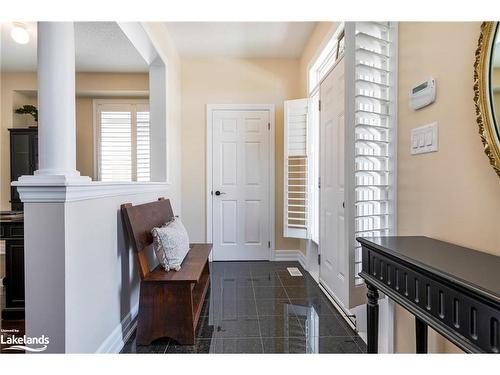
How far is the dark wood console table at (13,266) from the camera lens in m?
2.39

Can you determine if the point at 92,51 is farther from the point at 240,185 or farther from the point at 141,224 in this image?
the point at 141,224

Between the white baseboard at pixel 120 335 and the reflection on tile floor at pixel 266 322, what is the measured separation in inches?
2.2

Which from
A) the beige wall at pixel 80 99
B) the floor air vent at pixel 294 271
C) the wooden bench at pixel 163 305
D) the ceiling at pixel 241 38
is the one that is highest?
the ceiling at pixel 241 38

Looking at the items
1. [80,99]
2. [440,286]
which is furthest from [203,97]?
[440,286]

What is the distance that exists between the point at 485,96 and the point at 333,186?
165 centimetres

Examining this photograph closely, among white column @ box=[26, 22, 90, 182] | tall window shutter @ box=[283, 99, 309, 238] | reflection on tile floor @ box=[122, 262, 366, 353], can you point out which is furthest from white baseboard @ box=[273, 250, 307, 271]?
white column @ box=[26, 22, 90, 182]

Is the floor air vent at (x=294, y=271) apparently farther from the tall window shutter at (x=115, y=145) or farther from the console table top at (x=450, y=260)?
the tall window shutter at (x=115, y=145)

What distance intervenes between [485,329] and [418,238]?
76 cm

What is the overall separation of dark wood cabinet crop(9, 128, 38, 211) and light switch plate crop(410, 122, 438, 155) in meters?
4.38

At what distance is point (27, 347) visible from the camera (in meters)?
1.36

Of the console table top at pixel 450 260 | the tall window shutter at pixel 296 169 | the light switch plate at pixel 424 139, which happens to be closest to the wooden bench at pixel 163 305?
the console table top at pixel 450 260
